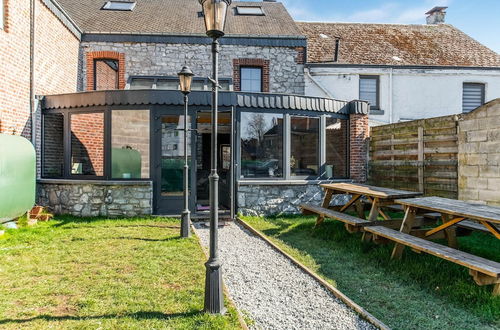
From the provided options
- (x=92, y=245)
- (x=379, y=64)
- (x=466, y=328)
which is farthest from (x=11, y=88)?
(x=379, y=64)

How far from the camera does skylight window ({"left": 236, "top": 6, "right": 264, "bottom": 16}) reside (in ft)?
44.6

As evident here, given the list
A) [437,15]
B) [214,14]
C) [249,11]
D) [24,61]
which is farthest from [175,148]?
[437,15]

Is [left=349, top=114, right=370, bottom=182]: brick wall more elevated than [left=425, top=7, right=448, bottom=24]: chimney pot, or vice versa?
[left=425, top=7, right=448, bottom=24]: chimney pot

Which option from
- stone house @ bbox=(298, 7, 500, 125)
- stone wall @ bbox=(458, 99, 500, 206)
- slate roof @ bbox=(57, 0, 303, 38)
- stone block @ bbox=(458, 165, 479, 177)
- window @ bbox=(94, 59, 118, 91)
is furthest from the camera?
stone house @ bbox=(298, 7, 500, 125)

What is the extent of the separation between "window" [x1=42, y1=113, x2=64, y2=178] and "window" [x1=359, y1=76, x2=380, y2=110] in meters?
9.94

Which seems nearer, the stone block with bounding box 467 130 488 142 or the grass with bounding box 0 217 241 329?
the grass with bounding box 0 217 241 329

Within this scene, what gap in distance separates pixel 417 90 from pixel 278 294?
37.1 feet

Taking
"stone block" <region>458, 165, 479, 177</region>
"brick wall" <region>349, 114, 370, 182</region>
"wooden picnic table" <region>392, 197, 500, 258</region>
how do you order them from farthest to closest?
"brick wall" <region>349, 114, 370, 182</region> < "stone block" <region>458, 165, 479, 177</region> < "wooden picnic table" <region>392, 197, 500, 258</region>

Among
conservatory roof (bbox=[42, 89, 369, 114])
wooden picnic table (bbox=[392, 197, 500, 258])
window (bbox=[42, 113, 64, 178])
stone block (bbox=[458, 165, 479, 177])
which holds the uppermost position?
conservatory roof (bbox=[42, 89, 369, 114])

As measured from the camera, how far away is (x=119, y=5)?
13.4 meters

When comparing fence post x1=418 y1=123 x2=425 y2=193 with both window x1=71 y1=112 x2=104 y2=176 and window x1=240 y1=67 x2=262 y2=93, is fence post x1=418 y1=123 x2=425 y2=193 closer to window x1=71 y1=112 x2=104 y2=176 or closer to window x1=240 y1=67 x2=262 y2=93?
window x1=240 y1=67 x2=262 y2=93

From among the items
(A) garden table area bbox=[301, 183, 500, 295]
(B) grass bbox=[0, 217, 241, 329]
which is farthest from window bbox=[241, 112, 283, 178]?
(B) grass bbox=[0, 217, 241, 329]

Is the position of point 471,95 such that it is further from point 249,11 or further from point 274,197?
point 274,197

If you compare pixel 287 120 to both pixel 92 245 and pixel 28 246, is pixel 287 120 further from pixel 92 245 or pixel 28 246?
pixel 28 246
